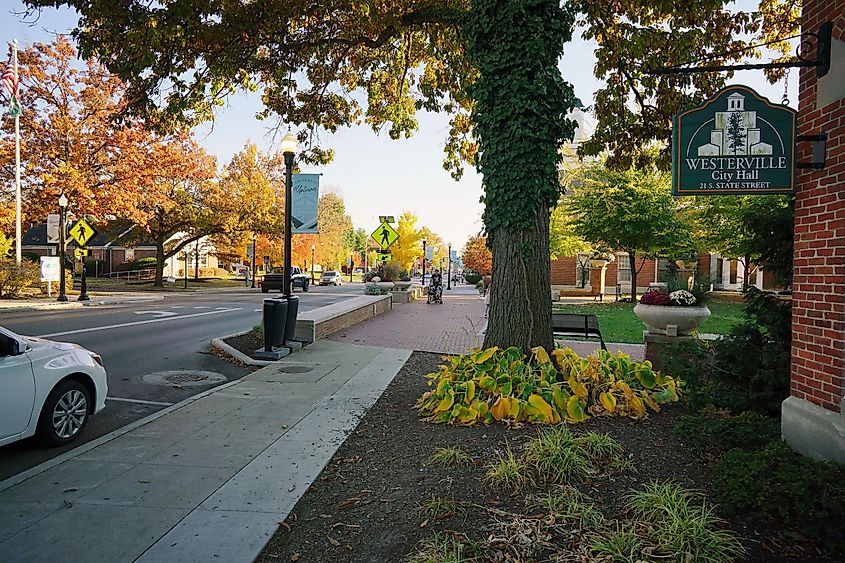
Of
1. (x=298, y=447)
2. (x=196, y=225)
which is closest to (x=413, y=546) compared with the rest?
(x=298, y=447)

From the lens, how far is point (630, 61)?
390 inches

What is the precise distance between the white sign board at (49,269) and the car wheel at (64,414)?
2351 centimetres

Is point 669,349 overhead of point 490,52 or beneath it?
beneath

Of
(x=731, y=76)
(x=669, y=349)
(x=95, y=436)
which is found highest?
(x=731, y=76)

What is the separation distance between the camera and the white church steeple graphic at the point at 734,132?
472 cm

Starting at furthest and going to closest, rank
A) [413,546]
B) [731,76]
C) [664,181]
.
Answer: [664,181] → [731,76] → [413,546]

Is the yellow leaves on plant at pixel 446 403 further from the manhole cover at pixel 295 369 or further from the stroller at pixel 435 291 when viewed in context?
the stroller at pixel 435 291

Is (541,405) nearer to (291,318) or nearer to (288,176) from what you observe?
(291,318)

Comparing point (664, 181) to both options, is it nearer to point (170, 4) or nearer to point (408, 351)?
point (408, 351)

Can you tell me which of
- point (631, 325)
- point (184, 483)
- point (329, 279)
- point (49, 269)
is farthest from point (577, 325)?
point (329, 279)

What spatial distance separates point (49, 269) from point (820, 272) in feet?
95.7

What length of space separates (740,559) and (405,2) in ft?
31.6

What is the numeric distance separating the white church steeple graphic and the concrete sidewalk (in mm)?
4337

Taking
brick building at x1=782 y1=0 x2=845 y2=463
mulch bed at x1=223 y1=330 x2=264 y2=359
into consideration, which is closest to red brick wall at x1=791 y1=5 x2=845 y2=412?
brick building at x1=782 y1=0 x2=845 y2=463
